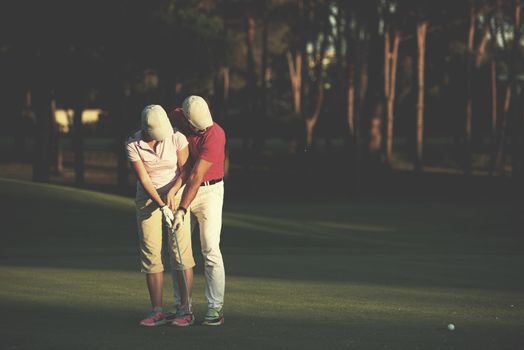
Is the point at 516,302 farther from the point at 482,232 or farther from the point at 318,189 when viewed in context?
the point at 318,189

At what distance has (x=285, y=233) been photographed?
27.8 meters

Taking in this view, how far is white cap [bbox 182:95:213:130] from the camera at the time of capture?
1066cm

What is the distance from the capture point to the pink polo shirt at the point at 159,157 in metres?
10.8

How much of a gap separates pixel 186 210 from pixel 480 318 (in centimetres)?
344

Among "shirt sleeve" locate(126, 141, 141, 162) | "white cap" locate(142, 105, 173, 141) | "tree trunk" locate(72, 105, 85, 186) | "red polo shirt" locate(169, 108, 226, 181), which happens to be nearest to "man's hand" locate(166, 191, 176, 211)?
"red polo shirt" locate(169, 108, 226, 181)

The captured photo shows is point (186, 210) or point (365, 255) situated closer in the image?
point (186, 210)

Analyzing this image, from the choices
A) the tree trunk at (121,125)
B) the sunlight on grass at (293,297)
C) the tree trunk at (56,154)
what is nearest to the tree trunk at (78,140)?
the tree trunk at (121,125)

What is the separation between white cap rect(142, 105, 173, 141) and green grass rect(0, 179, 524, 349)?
1893 mm

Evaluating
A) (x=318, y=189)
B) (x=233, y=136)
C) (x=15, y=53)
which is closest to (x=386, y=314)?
(x=15, y=53)

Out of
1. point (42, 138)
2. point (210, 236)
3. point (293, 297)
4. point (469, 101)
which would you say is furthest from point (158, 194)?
point (469, 101)

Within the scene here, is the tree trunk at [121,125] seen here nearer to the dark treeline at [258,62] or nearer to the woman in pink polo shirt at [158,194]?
the dark treeline at [258,62]

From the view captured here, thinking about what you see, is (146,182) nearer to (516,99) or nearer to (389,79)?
(389,79)

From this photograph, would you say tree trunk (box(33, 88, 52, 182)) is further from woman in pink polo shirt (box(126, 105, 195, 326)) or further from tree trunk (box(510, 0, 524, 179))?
woman in pink polo shirt (box(126, 105, 195, 326))

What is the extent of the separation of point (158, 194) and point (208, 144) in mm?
699
